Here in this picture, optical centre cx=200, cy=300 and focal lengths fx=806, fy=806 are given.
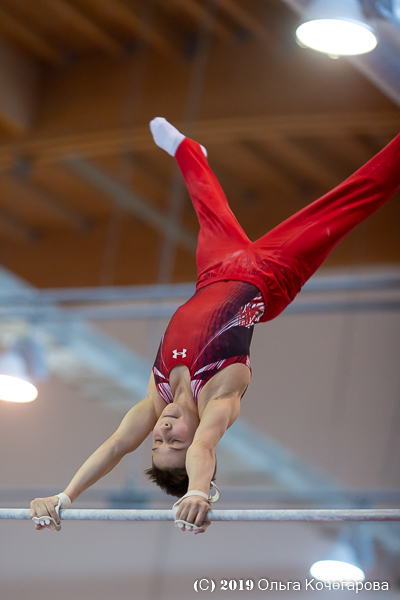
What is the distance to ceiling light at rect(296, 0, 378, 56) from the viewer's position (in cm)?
289

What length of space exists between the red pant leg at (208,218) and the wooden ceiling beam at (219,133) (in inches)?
74.9

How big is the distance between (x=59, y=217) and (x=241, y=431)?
2.33 m

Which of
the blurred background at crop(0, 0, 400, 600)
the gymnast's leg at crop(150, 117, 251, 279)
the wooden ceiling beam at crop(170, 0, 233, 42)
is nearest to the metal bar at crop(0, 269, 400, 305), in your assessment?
the blurred background at crop(0, 0, 400, 600)

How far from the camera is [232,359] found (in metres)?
2.76

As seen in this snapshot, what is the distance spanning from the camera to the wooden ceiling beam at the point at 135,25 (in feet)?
18.0

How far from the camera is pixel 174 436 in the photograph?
271 centimetres

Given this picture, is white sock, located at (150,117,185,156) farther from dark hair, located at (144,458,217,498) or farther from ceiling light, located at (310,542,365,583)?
ceiling light, located at (310,542,365,583)

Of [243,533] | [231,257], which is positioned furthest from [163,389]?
[243,533]

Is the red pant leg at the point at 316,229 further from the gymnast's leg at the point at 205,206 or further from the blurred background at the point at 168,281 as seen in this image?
the blurred background at the point at 168,281

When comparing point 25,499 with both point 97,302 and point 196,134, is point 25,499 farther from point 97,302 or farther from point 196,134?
point 196,134

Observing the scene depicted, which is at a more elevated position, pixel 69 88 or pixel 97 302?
pixel 69 88

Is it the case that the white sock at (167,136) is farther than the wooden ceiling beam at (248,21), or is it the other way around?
the wooden ceiling beam at (248,21)

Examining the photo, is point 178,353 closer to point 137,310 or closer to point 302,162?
point 137,310

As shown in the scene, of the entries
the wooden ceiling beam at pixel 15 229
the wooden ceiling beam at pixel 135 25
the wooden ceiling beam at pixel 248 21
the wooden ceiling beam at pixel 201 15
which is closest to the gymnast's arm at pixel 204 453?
the wooden ceiling beam at pixel 248 21
